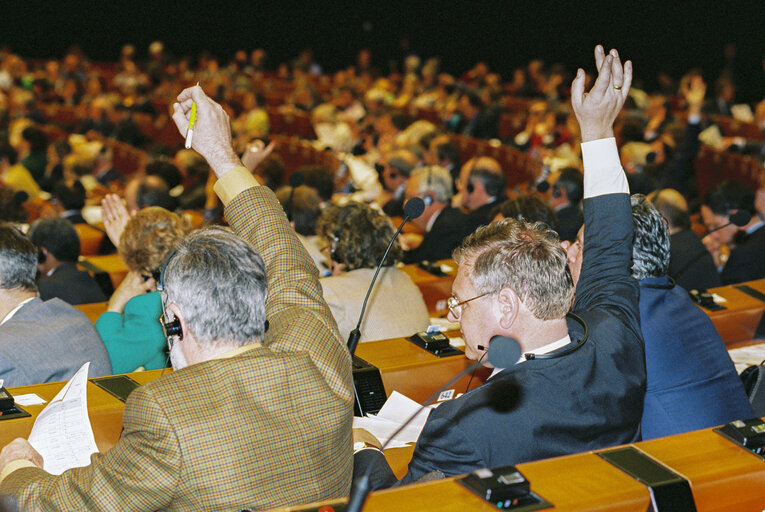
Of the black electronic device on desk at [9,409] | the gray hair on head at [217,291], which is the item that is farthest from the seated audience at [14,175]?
the gray hair on head at [217,291]

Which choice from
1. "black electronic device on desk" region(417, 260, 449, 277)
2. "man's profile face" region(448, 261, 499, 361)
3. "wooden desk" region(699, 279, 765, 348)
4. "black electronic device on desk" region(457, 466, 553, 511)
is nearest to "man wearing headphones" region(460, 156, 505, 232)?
"black electronic device on desk" region(417, 260, 449, 277)

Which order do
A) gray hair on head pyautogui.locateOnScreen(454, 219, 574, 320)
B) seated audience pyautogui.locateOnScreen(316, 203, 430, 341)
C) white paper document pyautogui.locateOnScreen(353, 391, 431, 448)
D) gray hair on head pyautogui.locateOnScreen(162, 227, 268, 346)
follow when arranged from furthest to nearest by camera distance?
seated audience pyautogui.locateOnScreen(316, 203, 430, 341) < white paper document pyautogui.locateOnScreen(353, 391, 431, 448) < gray hair on head pyautogui.locateOnScreen(454, 219, 574, 320) < gray hair on head pyautogui.locateOnScreen(162, 227, 268, 346)

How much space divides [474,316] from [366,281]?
129cm

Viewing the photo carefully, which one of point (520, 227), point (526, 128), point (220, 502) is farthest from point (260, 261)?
point (526, 128)

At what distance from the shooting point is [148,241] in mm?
3076

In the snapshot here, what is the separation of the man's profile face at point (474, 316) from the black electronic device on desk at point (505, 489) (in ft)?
1.58

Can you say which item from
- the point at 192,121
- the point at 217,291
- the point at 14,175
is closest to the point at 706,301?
the point at 192,121

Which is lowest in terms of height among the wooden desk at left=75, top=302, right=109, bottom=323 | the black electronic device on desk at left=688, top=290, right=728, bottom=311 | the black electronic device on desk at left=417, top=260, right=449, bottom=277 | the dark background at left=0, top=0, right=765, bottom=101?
the black electronic device on desk at left=688, top=290, right=728, bottom=311

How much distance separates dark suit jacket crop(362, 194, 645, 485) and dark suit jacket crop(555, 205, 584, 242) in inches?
105

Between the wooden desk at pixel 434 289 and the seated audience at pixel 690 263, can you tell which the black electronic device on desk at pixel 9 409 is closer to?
the wooden desk at pixel 434 289

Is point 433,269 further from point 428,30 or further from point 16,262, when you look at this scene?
point 428,30

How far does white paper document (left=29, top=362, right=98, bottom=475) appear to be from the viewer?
1.71 meters

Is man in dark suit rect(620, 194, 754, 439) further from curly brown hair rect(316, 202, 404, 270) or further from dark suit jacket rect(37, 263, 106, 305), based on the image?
dark suit jacket rect(37, 263, 106, 305)

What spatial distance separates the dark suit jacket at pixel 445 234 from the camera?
4.99 m
